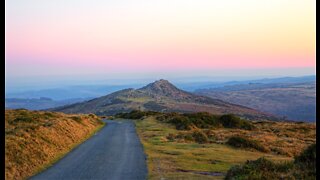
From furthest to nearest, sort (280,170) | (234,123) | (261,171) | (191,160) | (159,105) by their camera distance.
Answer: (159,105)
(234,123)
(191,160)
(280,170)
(261,171)

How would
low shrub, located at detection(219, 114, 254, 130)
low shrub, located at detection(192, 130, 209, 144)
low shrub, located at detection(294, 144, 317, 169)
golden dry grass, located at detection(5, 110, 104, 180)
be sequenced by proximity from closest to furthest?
low shrub, located at detection(294, 144, 317, 169) < golden dry grass, located at detection(5, 110, 104, 180) < low shrub, located at detection(192, 130, 209, 144) < low shrub, located at detection(219, 114, 254, 130)

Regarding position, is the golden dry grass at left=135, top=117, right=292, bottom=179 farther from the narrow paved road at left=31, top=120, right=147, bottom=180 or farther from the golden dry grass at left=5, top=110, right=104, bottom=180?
the golden dry grass at left=5, top=110, right=104, bottom=180

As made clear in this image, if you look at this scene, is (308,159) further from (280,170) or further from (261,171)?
(261,171)

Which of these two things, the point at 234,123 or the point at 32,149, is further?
the point at 234,123

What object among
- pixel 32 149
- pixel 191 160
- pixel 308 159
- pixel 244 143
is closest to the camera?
pixel 308 159

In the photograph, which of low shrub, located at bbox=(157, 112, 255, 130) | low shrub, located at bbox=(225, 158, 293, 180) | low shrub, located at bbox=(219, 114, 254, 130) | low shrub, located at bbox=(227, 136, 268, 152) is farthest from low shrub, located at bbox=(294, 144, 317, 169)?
low shrub, located at bbox=(219, 114, 254, 130)

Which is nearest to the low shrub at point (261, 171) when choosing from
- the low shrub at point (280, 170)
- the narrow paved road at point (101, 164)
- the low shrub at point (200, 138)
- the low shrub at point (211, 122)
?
the low shrub at point (280, 170)

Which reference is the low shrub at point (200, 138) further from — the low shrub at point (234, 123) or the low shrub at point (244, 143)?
the low shrub at point (234, 123)

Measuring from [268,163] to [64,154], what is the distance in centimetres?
1484

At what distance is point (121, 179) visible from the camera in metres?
18.4

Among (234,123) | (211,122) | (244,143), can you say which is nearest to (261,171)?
(244,143)
